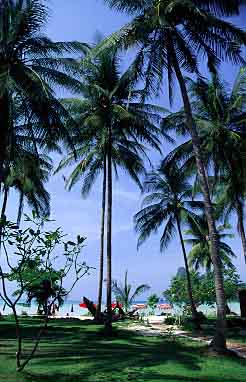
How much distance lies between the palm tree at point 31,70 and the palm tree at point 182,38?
1.65 metres

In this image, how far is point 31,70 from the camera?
41.4 feet

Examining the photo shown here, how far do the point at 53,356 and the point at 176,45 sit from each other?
10.4 metres

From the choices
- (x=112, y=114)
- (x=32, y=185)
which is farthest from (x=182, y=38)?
(x=32, y=185)

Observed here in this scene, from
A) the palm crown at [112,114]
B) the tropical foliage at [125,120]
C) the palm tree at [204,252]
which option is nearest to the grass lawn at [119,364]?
the tropical foliage at [125,120]

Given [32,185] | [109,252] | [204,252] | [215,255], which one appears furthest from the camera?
[204,252]

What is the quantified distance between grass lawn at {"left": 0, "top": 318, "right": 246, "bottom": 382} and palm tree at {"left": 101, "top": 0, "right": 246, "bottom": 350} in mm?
3186

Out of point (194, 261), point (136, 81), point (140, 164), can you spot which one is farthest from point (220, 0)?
point (194, 261)

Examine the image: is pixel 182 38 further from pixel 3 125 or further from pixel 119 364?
pixel 119 364

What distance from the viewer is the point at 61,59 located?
13.5 metres

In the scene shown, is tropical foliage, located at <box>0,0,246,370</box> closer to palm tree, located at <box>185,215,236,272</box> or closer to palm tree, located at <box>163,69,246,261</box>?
palm tree, located at <box>163,69,246,261</box>

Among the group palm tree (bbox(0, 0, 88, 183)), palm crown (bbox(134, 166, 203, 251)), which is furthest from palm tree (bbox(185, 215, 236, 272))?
palm tree (bbox(0, 0, 88, 183))

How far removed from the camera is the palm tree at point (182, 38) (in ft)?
40.2

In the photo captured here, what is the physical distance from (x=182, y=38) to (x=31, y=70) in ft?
16.9

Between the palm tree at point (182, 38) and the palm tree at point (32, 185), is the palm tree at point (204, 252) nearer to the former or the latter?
the palm tree at point (32, 185)
